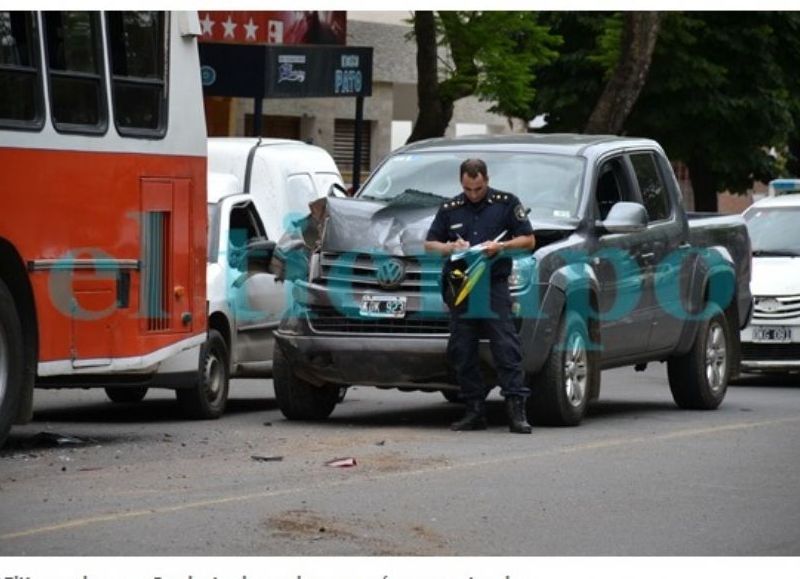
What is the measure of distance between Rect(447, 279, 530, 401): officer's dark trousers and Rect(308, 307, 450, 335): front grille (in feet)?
1.08

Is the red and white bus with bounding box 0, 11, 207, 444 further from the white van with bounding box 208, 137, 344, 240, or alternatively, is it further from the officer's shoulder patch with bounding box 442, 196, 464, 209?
the white van with bounding box 208, 137, 344, 240

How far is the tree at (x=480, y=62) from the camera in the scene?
105 ft

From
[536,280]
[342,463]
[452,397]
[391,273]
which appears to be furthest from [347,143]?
[342,463]

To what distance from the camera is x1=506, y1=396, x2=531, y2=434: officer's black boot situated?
47.4 feet

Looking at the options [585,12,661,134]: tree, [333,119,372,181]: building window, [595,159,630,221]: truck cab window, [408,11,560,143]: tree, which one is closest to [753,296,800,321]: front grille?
[595,159,630,221]: truck cab window

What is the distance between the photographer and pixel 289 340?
15.0 metres

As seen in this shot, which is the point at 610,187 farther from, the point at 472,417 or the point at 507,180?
the point at 472,417

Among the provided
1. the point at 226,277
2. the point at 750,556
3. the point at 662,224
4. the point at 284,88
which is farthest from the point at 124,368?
the point at 284,88

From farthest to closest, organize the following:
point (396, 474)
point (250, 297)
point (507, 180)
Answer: point (250, 297), point (507, 180), point (396, 474)

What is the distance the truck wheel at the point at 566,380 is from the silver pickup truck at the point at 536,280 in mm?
11

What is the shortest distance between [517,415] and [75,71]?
3.60 metres

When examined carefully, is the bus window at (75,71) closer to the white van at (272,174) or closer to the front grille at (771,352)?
the white van at (272,174)

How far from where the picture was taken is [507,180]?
619 inches
